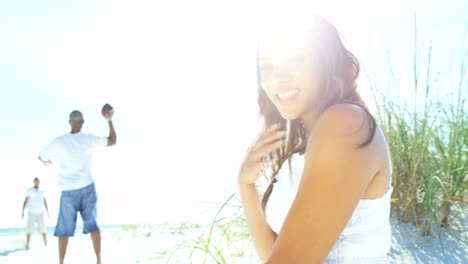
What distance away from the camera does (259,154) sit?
1.43 meters

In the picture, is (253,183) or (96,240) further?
A: (96,240)

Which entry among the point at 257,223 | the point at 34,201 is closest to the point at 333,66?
the point at 257,223

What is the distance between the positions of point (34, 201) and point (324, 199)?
10851 millimetres

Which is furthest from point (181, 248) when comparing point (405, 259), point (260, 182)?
point (405, 259)

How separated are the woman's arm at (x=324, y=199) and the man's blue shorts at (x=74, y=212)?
525 centimetres

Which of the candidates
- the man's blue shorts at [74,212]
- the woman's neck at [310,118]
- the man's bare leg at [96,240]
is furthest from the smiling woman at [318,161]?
the man's blue shorts at [74,212]

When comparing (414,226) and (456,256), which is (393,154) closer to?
(414,226)

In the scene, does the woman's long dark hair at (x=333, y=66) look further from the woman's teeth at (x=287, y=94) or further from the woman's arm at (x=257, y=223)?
the woman's arm at (x=257, y=223)

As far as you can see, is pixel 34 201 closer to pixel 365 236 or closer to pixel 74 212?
pixel 74 212

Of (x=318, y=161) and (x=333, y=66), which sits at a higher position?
(x=333, y=66)

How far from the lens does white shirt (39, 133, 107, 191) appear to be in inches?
229

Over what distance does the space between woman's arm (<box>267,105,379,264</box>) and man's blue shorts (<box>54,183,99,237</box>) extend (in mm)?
5248

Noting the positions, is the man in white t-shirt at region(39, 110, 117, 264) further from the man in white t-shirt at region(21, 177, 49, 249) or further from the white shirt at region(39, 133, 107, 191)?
the man in white t-shirt at region(21, 177, 49, 249)

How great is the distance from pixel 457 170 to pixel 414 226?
1.45ft
